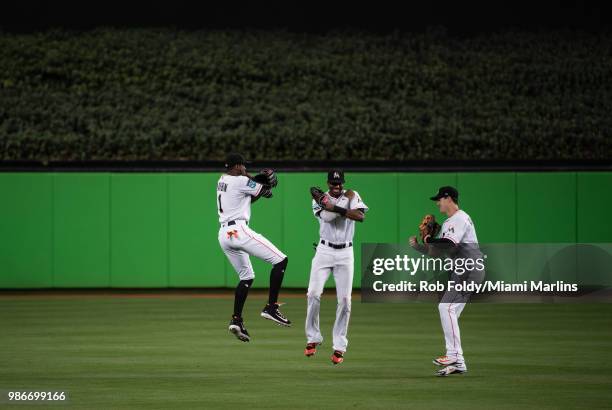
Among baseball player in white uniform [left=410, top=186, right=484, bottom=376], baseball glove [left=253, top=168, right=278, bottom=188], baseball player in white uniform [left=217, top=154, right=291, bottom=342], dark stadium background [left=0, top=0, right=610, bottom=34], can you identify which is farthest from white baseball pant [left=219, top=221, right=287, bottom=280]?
dark stadium background [left=0, top=0, right=610, bottom=34]

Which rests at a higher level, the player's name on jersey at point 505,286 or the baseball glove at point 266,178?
the baseball glove at point 266,178

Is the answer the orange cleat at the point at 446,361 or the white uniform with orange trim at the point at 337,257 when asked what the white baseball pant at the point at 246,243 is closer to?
the white uniform with orange trim at the point at 337,257

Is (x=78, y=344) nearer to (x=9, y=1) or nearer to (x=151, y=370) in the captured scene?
(x=151, y=370)

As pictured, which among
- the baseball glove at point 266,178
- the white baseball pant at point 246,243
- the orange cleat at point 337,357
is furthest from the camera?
the white baseball pant at point 246,243

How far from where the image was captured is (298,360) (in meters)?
11.6

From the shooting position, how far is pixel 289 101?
26.9 m

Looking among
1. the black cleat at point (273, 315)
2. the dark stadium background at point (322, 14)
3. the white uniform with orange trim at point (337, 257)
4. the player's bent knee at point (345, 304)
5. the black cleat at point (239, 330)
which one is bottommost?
the black cleat at point (239, 330)

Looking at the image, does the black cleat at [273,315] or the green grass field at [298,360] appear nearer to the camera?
the green grass field at [298,360]

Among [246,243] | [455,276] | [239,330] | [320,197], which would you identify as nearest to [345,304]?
[320,197]

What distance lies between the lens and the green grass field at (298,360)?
9.09m

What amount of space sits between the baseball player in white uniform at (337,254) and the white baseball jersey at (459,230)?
1.26 metres

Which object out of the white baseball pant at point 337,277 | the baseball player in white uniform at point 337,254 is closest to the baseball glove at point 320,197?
the baseball player in white uniform at point 337,254

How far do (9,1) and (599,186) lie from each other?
18.0 meters

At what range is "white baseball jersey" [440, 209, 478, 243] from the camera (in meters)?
10.1
